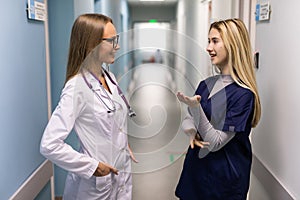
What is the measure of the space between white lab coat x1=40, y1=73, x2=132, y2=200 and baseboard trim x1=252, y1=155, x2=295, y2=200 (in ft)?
1.89

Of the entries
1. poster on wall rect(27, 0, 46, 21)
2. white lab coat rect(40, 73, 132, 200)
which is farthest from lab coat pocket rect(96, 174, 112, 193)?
poster on wall rect(27, 0, 46, 21)

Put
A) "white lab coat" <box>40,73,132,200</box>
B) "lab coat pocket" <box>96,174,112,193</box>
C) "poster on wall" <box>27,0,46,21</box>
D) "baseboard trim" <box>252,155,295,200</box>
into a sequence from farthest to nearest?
"poster on wall" <box>27,0,46,21</box>, "baseboard trim" <box>252,155,295,200</box>, "lab coat pocket" <box>96,174,112,193</box>, "white lab coat" <box>40,73,132,200</box>

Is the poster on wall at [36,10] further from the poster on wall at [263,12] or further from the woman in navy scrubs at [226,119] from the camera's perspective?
the poster on wall at [263,12]

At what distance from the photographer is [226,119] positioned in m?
1.12

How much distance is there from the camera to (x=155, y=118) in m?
1.28

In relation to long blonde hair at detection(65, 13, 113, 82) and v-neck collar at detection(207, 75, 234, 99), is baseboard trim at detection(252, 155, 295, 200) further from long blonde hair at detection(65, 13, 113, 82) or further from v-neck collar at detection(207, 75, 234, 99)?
long blonde hair at detection(65, 13, 113, 82)

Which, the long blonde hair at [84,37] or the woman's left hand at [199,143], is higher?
the long blonde hair at [84,37]

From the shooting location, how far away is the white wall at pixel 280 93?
1189 millimetres

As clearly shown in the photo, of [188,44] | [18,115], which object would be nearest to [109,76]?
[188,44]

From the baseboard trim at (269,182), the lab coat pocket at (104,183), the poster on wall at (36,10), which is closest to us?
the lab coat pocket at (104,183)

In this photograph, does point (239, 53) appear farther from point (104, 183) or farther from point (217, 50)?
point (104, 183)

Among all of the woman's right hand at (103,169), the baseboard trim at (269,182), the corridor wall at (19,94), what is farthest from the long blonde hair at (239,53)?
the corridor wall at (19,94)

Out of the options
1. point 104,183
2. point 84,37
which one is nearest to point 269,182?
point 104,183

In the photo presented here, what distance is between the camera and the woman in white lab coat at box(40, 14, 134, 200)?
1.04 meters
